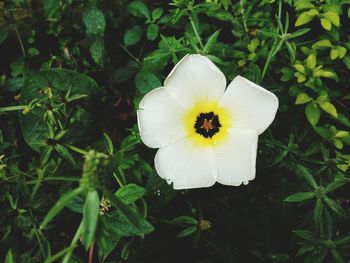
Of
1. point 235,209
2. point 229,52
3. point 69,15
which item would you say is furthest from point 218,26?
point 235,209

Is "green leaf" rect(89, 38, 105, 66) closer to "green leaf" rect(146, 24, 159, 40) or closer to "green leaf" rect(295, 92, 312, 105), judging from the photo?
"green leaf" rect(146, 24, 159, 40)

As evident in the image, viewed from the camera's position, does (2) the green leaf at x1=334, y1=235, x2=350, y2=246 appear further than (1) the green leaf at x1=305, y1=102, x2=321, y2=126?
No

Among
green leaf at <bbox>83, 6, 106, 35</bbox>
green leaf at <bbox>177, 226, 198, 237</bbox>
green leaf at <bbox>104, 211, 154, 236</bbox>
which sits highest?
green leaf at <bbox>83, 6, 106, 35</bbox>

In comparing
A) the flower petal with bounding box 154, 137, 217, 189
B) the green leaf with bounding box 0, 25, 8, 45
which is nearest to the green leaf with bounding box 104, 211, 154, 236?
the flower petal with bounding box 154, 137, 217, 189

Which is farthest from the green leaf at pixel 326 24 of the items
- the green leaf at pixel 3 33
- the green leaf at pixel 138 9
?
the green leaf at pixel 3 33

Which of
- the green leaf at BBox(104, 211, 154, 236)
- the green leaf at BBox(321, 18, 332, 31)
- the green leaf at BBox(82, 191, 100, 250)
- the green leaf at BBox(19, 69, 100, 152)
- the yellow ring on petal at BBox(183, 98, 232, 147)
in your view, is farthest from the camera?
the green leaf at BBox(19, 69, 100, 152)

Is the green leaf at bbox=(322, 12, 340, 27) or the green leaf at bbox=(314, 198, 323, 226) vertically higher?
the green leaf at bbox=(322, 12, 340, 27)

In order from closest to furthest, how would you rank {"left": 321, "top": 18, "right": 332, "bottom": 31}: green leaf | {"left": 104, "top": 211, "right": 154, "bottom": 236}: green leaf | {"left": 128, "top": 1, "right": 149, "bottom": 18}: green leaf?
1. {"left": 104, "top": 211, "right": 154, "bottom": 236}: green leaf
2. {"left": 321, "top": 18, "right": 332, "bottom": 31}: green leaf
3. {"left": 128, "top": 1, "right": 149, "bottom": 18}: green leaf

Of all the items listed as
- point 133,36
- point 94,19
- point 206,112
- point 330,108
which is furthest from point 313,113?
point 94,19
